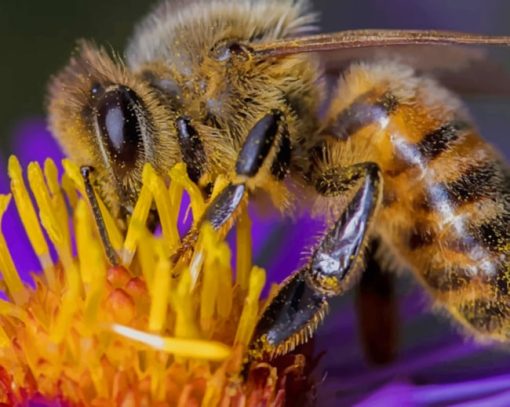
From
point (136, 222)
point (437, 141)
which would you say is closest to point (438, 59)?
point (437, 141)

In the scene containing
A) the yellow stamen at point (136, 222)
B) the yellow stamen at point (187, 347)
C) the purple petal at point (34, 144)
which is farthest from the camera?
the purple petal at point (34, 144)

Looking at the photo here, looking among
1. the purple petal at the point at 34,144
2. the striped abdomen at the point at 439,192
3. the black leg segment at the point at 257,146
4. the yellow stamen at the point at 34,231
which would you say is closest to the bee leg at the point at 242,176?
the black leg segment at the point at 257,146

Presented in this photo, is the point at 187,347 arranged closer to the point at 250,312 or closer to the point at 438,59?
the point at 250,312

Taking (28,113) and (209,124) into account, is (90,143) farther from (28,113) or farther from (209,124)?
(28,113)

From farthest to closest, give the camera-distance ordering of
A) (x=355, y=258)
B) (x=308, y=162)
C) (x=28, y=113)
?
(x=28, y=113)
(x=308, y=162)
(x=355, y=258)

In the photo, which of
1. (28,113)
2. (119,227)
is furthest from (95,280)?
(28,113)

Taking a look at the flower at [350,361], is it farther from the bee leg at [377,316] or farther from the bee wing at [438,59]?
the bee wing at [438,59]
